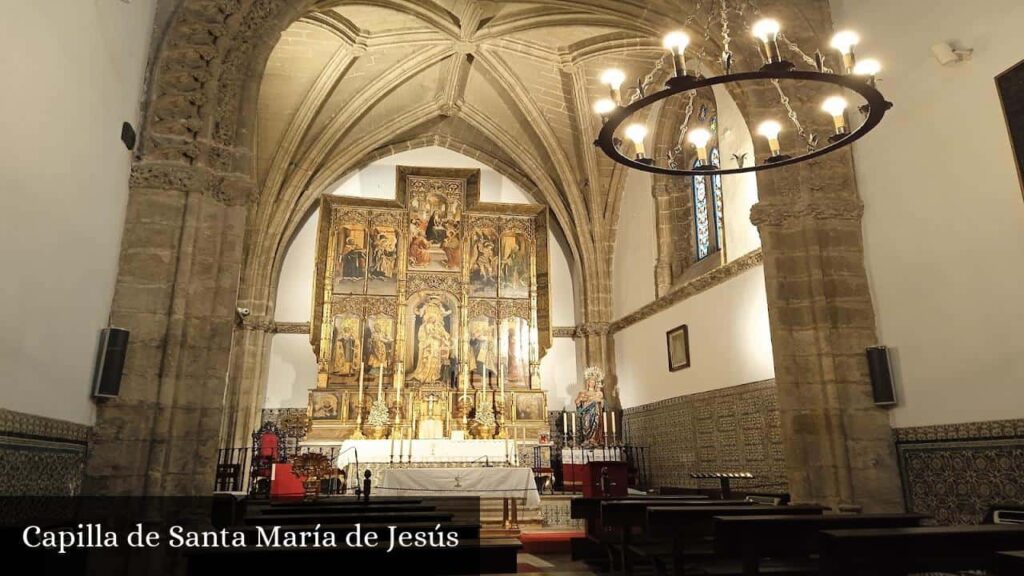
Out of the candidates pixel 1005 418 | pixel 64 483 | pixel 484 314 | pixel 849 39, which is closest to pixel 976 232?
pixel 1005 418

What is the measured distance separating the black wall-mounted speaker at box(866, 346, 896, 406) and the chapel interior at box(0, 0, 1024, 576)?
0.11ft

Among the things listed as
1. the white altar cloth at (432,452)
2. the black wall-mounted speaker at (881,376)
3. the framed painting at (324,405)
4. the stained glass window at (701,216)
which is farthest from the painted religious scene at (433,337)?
the black wall-mounted speaker at (881,376)

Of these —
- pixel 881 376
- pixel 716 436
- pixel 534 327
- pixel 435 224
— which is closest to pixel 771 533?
pixel 881 376

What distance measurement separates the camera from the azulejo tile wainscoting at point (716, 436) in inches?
415

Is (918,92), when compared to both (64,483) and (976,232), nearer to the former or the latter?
(976,232)

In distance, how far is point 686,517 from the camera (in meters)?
5.80

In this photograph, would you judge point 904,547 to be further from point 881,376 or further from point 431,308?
point 431,308

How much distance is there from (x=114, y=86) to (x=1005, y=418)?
360 inches

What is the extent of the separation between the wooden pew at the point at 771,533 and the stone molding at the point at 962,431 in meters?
2.37

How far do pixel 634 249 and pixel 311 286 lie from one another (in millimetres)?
8323

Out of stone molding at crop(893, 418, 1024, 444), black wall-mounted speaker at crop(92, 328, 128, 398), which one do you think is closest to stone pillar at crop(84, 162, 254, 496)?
black wall-mounted speaker at crop(92, 328, 128, 398)

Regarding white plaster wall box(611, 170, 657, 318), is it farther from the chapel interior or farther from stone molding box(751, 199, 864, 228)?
stone molding box(751, 199, 864, 228)

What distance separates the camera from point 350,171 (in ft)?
60.4

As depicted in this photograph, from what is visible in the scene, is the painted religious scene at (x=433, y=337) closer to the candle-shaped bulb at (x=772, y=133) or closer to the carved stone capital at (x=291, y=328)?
the carved stone capital at (x=291, y=328)
